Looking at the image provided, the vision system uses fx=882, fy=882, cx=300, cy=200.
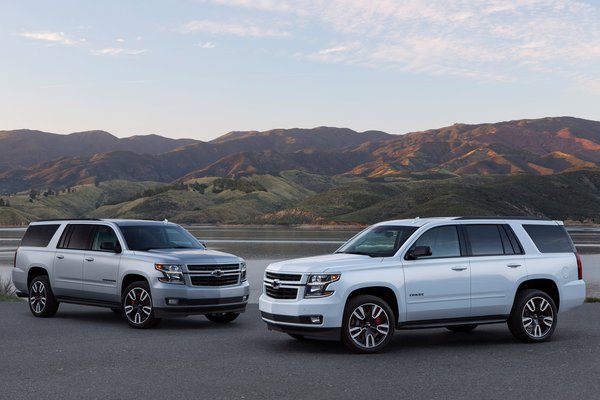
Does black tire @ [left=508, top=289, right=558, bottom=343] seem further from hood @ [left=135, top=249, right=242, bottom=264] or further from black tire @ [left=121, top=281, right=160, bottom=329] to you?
black tire @ [left=121, top=281, right=160, bottom=329]

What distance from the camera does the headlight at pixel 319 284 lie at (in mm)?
12719

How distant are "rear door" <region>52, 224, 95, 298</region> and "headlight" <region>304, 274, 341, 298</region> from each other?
6471 mm

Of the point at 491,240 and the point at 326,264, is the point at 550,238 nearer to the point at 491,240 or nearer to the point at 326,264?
the point at 491,240

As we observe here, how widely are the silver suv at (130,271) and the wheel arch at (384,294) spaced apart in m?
3.93

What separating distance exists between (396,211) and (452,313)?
141 m

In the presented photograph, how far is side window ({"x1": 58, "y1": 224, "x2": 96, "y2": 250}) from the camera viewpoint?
17.8m

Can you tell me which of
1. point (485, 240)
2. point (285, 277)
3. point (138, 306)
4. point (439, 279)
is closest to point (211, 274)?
point (138, 306)

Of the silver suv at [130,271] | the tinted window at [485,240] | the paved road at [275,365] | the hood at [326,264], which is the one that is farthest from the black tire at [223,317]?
the tinted window at [485,240]

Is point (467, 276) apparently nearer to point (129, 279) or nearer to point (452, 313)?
point (452, 313)

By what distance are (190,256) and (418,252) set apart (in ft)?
16.4

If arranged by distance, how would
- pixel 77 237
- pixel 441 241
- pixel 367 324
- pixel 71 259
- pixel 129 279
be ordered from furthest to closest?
pixel 77 237
pixel 71 259
pixel 129 279
pixel 441 241
pixel 367 324

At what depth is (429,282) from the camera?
1333 cm

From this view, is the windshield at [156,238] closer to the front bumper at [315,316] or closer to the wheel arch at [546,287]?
the front bumper at [315,316]

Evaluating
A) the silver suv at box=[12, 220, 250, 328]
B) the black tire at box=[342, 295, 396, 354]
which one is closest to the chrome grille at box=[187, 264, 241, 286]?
the silver suv at box=[12, 220, 250, 328]
